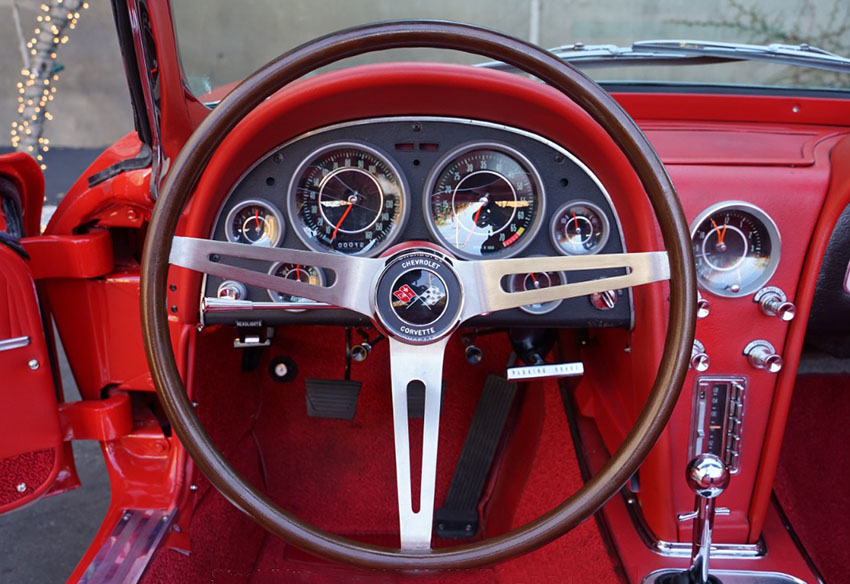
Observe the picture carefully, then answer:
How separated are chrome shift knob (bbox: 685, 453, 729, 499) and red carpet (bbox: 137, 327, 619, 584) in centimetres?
58

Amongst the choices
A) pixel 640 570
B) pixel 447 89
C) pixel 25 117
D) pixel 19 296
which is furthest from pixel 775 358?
pixel 25 117

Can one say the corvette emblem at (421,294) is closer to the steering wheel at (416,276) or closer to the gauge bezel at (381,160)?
the steering wheel at (416,276)

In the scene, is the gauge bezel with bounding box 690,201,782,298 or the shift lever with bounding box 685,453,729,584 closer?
the shift lever with bounding box 685,453,729,584

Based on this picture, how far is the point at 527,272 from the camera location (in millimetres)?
1071

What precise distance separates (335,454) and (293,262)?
1114 mm

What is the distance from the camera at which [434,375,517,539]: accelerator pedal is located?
192 centimetres

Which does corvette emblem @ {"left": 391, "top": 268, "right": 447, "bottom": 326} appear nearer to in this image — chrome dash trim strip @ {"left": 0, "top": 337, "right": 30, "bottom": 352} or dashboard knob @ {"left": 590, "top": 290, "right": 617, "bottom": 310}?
dashboard knob @ {"left": 590, "top": 290, "right": 617, "bottom": 310}

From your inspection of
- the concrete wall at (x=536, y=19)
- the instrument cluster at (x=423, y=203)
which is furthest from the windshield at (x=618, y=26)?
the instrument cluster at (x=423, y=203)

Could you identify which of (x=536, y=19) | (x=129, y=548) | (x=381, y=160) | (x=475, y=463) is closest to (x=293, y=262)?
(x=381, y=160)

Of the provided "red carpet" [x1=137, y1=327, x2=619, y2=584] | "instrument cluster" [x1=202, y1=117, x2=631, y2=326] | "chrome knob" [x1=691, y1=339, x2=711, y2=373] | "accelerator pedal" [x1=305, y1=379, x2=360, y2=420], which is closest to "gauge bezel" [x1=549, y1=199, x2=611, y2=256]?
"instrument cluster" [x1=202, y1=117, x2=631, y2=326]

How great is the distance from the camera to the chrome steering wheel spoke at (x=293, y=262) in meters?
1.04

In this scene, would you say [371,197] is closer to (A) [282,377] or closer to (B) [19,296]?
(B) [19,296]

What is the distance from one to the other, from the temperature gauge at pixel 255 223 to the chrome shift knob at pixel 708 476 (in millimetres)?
867

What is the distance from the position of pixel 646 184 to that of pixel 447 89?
15.3 inches
